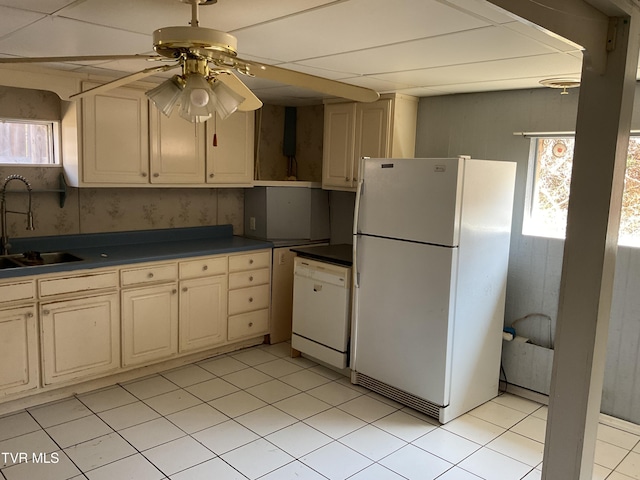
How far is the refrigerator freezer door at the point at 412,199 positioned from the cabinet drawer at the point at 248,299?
1194mm

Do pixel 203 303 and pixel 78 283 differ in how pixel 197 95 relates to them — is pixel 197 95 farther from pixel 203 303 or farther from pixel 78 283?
pixel 203 303

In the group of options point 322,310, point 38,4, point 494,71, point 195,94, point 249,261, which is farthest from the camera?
point 249,261

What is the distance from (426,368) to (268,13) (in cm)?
222

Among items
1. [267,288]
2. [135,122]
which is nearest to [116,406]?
[267,288]

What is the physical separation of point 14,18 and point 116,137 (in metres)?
1.50

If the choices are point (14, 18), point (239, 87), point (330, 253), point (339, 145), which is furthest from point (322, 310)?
point (14, 18)

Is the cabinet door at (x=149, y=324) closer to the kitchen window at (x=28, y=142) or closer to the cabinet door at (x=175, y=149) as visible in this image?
the cabinet door at (x=175, y=149)

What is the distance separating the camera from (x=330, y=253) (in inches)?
157

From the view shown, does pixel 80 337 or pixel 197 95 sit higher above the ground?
pixel 197 95

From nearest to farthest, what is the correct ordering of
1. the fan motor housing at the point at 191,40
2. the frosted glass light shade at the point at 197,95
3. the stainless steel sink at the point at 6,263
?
the fan motor housing at the point at 191,40 < the frosted glass light shade at the point at 197,95 < the stainless steel sink at the point at 6,263

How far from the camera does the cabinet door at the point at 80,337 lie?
3.12 meters

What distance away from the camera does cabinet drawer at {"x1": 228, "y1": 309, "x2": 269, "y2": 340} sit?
410 centimetres

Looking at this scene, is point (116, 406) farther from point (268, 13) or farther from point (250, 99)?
point (268, 13)

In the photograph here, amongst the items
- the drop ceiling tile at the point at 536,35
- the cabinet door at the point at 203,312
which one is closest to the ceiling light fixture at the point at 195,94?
the drop ceiling tile at the point at 536,35
